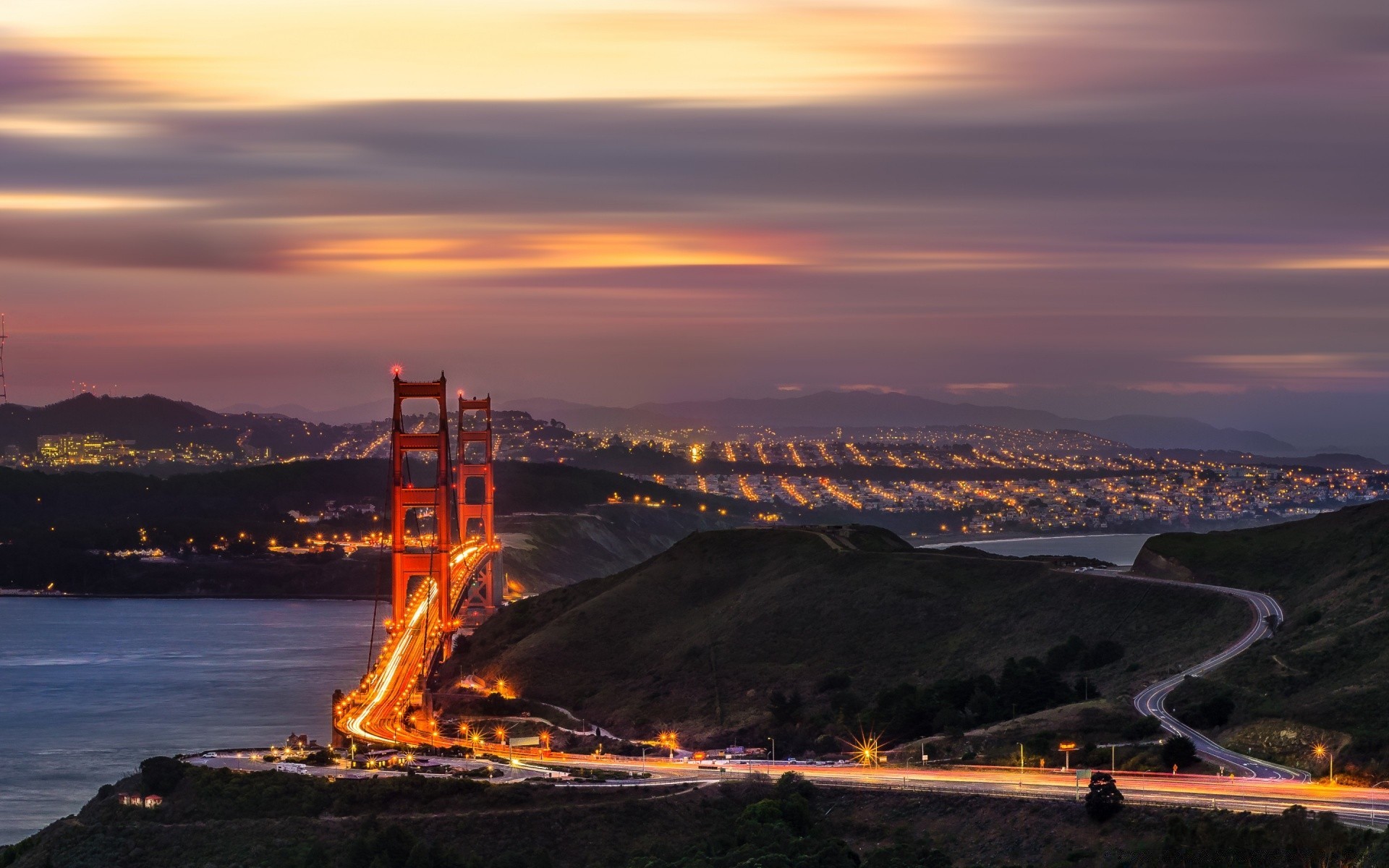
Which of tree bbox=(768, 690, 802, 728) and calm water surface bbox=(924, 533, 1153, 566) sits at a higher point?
calm water surface bbox=(924, 533, 1153, 566)

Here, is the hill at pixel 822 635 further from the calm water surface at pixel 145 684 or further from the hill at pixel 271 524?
the hill at pixel 271 524

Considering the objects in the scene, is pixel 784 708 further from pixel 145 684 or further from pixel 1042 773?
pixel 145 684

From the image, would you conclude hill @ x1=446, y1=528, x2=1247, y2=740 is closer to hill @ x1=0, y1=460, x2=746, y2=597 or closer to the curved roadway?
the curved roadway

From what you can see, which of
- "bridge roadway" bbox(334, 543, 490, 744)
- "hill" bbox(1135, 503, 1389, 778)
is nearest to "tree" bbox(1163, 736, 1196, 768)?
"hill" bbox(1135, 503, 1389, 778)

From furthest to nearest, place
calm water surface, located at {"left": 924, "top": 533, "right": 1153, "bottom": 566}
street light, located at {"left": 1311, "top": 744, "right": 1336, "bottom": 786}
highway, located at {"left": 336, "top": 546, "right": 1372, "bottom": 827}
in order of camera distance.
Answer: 1. calm water surface, located at {"left": 924, "top": 533, "right": 1153, "bottom": 566}
2. street light, located at {"left": 1311, "top": 744, "right": 1336, "bottom": 786}
3. highway, located at {"left": 336, "top": 546, "right": 1372, "bottom": 827}

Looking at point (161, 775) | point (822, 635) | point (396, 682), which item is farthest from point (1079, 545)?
point (161, 775)

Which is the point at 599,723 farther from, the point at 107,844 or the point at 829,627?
the point at 107,844

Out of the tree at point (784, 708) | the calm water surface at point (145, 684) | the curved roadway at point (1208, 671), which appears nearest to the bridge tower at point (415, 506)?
the calm water surface at point (145, 684)
